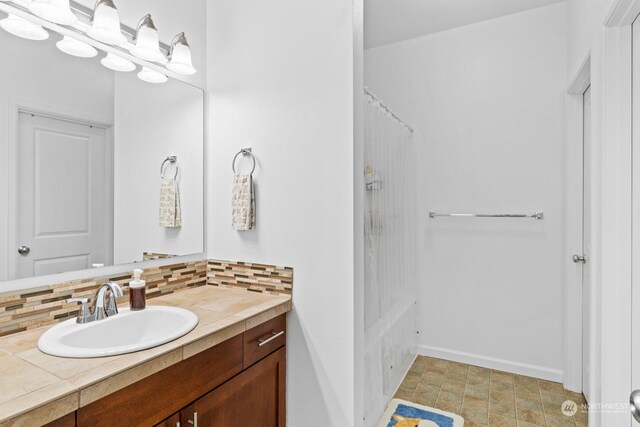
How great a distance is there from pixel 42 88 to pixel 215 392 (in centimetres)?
127

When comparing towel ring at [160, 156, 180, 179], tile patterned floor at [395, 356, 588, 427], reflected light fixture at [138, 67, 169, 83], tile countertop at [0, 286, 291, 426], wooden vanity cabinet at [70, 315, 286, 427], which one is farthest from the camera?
tile patterned floor at [395, 356, 588, 427]

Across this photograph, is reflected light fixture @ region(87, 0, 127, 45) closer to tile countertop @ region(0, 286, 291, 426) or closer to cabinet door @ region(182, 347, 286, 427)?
tile countertop @ region(0, 286, 291, 426)

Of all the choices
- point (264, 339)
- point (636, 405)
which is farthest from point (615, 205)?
point (264, 339)

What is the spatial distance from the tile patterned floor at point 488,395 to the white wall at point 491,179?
0.15 metres

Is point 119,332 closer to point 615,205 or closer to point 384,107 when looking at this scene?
point 384,107

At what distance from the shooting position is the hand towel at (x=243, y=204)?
1785 mm

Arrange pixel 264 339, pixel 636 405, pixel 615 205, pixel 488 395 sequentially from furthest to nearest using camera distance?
1. pixel 488 395
2. pixel 264 339
3. pixel 615 205
4. pixel 636 405

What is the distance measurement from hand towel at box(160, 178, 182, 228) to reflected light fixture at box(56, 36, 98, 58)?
0.60m

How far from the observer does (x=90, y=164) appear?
Result: 146 centimetres

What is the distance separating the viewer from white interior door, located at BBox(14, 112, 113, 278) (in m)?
1.26

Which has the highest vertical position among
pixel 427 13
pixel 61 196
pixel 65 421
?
pixel 427 13

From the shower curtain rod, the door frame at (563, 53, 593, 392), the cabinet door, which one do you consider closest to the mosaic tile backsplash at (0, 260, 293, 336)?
the cabinet door

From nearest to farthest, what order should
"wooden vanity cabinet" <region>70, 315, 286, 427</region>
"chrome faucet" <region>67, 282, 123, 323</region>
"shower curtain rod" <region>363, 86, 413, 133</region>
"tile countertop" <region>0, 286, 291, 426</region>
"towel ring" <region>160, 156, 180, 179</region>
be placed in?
"tile countertop" <region>0, 286, 291, 426</region>
"wooden vanity cabinet" <region>70, 315, 286, 427</region>
"chrome faucet" <region>67, 282, 123, 323</region>
"towel ring" <region>160, 156, 180, 179</region>
"shower curtain rod" <region>363, 86, 413, 133</region>

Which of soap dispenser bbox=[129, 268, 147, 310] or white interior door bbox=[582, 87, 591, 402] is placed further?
white interior door bbox=[582, 87, 591, 402]
